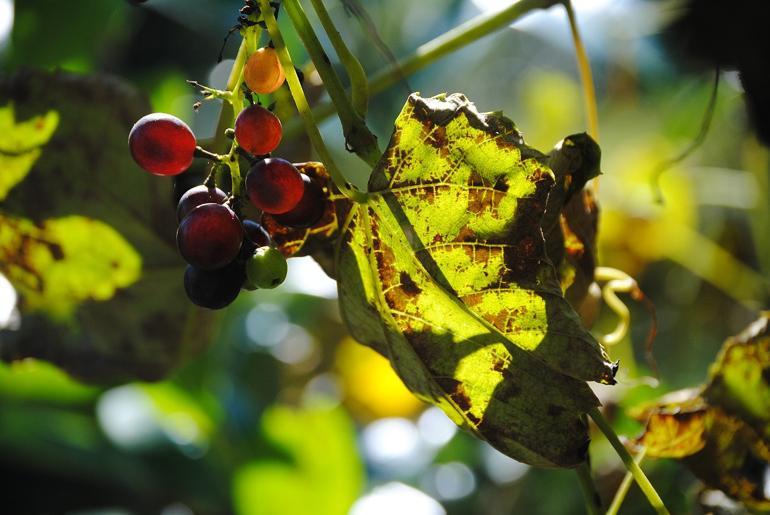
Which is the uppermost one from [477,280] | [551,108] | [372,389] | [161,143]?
[551,108]

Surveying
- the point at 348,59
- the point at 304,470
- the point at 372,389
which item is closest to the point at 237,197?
the point at 348,59

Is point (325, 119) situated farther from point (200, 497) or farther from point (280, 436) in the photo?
point (200, 497)

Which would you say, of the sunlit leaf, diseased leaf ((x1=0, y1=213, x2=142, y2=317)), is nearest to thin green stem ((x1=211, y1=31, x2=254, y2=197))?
diseased leaf ((x1=0, y1=213, x2=142, y2=317))

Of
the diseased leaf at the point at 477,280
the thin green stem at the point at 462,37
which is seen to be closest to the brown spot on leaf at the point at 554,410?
the diseased leaf at the point at 477,280

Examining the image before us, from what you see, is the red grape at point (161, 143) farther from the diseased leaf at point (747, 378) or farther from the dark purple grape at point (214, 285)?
the diseased leaf at point (747, 378)

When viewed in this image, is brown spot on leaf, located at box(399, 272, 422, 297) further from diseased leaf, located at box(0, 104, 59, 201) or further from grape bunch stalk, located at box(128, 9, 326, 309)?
diseased leaf, located at box(0, 104, 59, 201)

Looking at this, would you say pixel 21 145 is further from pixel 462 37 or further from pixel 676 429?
pixel 676 429
